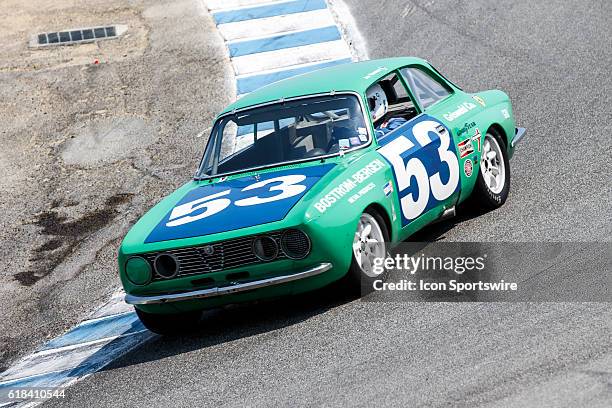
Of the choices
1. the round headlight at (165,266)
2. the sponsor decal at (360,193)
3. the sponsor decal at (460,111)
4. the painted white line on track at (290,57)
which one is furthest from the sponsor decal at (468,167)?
the painted white line on track at (290,57)

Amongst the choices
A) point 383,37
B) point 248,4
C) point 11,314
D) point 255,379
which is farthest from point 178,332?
point 248,4

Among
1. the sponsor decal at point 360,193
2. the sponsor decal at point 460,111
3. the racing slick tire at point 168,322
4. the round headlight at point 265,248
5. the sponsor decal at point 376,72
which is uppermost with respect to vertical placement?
the sponsor decal at point 376,72

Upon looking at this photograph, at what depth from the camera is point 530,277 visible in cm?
661

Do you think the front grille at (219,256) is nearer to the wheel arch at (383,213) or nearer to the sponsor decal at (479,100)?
the wheel arch at (383,213)

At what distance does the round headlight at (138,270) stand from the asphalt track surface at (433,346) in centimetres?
47

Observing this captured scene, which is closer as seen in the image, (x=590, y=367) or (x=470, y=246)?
(x=590, y=367)

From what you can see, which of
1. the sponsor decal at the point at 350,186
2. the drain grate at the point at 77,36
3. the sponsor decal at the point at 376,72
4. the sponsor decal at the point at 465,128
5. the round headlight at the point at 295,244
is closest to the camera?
the round headlight at the point at 295,244

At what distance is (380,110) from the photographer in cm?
789

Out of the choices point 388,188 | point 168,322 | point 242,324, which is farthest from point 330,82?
point 168,322

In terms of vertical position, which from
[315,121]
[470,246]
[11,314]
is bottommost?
[11,314]

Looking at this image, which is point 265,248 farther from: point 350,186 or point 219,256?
point 350,186

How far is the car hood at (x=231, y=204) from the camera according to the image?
6605mm

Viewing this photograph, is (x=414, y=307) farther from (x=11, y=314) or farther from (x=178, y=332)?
(x=11, y=314)

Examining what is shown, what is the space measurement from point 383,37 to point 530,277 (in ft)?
26.0
